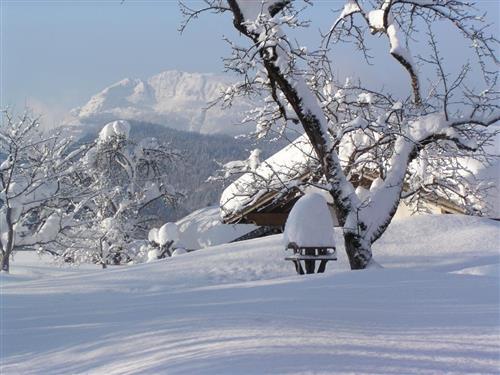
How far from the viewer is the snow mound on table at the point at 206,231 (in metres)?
30.6

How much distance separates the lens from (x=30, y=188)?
18.3 m

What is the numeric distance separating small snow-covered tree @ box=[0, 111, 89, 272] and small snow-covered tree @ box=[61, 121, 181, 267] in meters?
6.87

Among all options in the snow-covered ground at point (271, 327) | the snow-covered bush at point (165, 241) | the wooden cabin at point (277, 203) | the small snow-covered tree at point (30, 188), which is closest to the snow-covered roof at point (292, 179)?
the wooden cabin at point (277, 203)

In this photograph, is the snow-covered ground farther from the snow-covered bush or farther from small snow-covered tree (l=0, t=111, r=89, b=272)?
the snow-covered bush

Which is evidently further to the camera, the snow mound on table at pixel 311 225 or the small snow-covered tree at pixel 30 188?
the small snow-covered tree at pixel 30 188

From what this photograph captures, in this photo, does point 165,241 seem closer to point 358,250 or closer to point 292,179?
point 292,179

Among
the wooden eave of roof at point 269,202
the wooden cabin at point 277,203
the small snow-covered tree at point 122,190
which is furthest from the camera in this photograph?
the small snow-covered tree at point 122,190

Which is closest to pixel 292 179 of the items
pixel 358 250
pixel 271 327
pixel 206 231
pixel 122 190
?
pixel 358 250

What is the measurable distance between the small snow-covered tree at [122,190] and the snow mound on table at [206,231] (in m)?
1.78

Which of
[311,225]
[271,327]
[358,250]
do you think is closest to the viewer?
[271,327]

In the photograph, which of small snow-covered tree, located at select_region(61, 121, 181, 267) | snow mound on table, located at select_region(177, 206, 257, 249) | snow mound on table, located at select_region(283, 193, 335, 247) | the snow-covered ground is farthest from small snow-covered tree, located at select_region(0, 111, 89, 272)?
snow mound on table, located at select_region(177, 206, 257, 249)

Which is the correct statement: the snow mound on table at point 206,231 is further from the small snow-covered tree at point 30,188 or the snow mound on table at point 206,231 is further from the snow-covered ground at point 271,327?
the snow-covered ground at point 271,327

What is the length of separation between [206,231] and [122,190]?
16.6ft

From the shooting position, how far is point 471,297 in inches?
209
